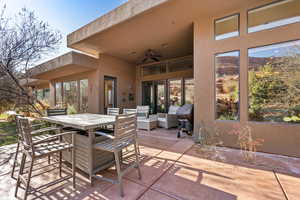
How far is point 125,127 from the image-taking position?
6.04ft

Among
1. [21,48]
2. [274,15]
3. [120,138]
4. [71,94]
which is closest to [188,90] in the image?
[274,15]

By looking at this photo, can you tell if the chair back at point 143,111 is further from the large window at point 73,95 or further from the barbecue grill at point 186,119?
the large window at point 73,95

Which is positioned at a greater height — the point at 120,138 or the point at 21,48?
the point at 21,48

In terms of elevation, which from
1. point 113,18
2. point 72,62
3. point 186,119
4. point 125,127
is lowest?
point 186,119

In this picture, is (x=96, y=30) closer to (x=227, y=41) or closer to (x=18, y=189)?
(x=227, y=41)

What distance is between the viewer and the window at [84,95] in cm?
676

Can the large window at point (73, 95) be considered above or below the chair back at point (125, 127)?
above

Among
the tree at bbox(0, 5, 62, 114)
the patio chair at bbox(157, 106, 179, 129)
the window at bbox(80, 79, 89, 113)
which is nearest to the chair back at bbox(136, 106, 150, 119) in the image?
the patio chair at bbox(157, 106, 179, 129)

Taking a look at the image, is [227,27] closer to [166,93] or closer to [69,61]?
[166,93]

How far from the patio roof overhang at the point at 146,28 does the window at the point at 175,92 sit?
144 cm

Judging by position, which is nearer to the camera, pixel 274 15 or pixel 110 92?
pixel 274 15

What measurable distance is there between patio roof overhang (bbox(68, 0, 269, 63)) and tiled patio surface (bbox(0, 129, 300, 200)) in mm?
3459

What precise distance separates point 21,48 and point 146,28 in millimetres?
5826

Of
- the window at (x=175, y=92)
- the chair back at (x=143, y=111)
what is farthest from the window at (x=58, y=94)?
the window at (x=175, y=92)
